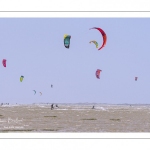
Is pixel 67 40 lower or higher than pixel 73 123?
higher

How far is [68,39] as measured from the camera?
18016 mm

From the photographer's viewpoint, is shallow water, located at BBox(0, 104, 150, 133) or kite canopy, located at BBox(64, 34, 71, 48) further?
shallow water, located at BBox(0, 104, 150, 133)

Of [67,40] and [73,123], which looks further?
[73,123]

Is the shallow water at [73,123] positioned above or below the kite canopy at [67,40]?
below

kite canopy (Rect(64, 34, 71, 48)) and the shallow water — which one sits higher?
kite canopy (Rect(64, 34, 71, 48))

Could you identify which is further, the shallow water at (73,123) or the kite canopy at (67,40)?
the shallow water at (73,123)

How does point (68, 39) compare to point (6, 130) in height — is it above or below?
above
